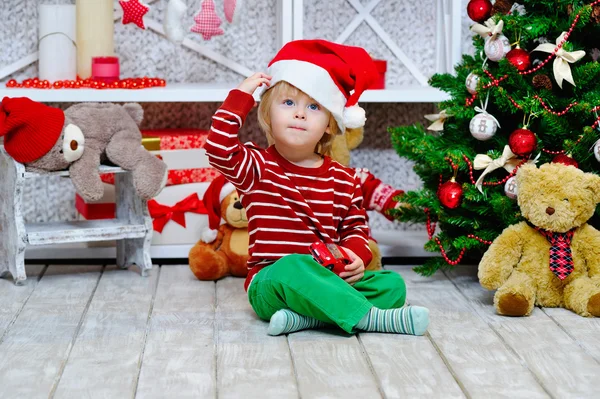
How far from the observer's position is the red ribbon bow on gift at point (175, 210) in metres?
2.43

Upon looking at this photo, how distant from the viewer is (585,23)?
2035 millimetres

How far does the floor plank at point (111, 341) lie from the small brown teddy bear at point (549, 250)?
2.54ft

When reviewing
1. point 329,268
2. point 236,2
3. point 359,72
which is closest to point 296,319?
point 329,268

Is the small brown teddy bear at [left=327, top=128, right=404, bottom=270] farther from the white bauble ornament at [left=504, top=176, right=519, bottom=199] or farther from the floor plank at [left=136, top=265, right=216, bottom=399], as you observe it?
the floor plank at [left=136, top=265, right=216, bottom=399]

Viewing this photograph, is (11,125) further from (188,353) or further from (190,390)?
(190,390)

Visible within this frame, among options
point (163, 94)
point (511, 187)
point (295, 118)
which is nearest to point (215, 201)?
point (163, 94)

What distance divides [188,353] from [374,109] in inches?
50.5

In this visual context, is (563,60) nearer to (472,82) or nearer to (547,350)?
(472,82)

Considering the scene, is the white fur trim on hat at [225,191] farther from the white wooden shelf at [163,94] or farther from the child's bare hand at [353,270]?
the child's bare hand at [353,270]

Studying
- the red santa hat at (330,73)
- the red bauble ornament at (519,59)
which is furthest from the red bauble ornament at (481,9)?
the red santa hat at (330,73)

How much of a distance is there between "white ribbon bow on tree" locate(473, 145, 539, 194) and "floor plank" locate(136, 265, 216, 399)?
69 centimetres

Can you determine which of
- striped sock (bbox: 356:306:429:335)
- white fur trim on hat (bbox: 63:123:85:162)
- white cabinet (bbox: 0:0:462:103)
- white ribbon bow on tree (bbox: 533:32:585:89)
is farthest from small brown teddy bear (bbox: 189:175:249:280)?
white ribbon bow on tree (bbox: 533:32:585:89)

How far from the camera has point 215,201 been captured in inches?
92.2

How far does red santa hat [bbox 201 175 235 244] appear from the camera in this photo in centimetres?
234
